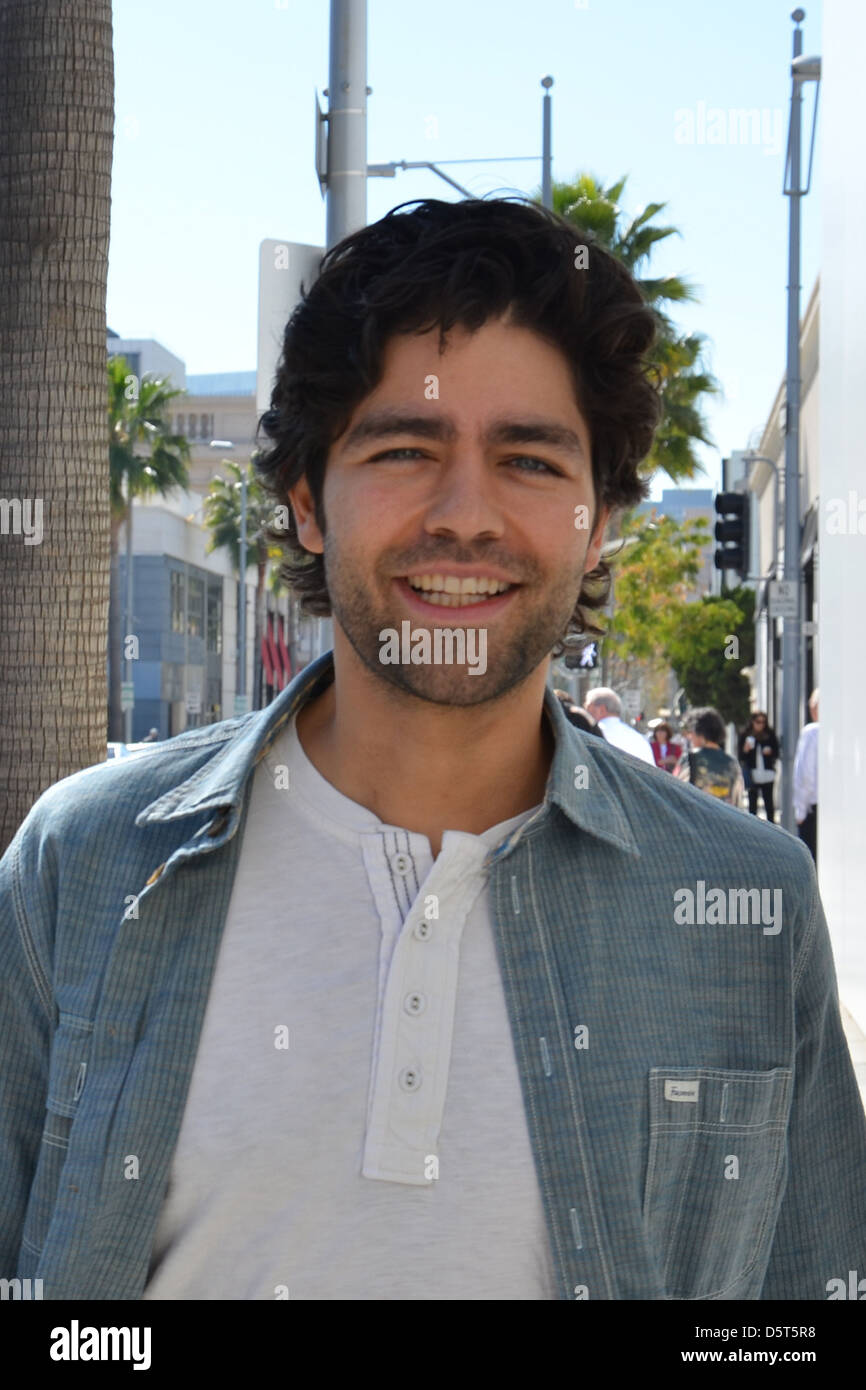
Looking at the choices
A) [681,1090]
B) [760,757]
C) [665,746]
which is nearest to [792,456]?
[760,757]

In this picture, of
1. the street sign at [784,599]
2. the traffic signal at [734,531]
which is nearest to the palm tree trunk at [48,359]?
the traffic signal at [734,531]

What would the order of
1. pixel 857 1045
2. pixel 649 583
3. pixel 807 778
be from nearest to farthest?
pixel 857 1045, pixel 807 778, pixel 649 583

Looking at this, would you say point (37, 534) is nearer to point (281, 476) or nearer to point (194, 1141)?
point (281, 476)

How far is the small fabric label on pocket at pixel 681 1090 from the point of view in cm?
202

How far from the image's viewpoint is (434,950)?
6.62 feet

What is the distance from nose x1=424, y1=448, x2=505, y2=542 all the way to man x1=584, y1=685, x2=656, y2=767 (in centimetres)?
667

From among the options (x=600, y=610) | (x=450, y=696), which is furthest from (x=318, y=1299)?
(x=600, y=610)

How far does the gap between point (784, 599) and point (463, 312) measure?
1729 centimetres
